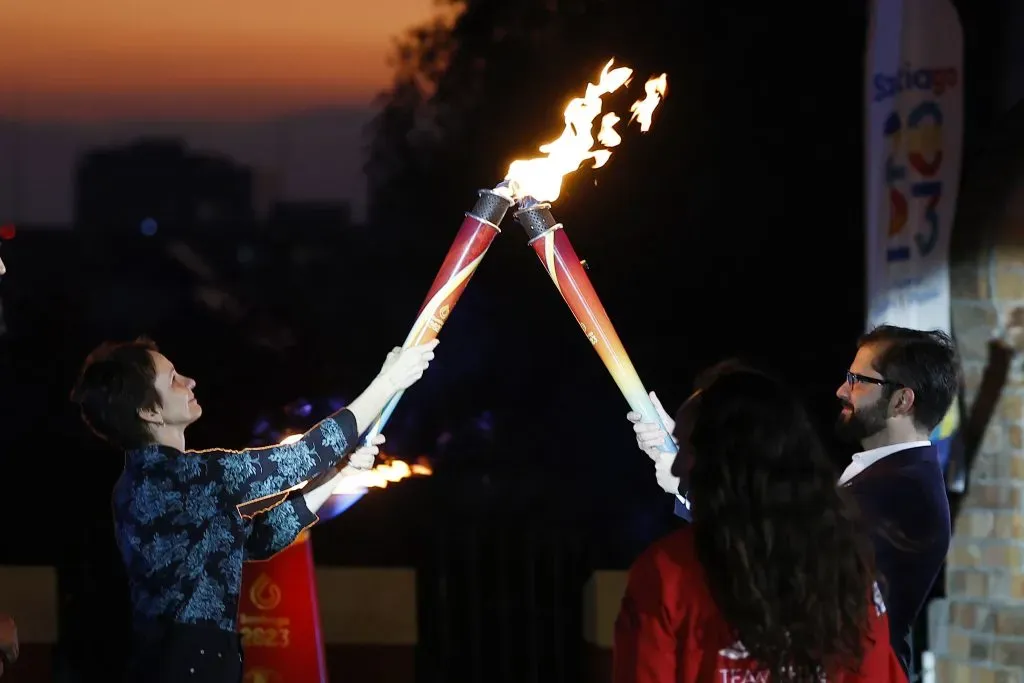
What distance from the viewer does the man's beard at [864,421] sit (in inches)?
119

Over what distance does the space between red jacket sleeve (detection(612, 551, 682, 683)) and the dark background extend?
369 centimetres

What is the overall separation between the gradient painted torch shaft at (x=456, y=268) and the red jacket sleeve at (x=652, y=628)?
3.90ft

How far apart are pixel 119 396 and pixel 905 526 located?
1.94 m

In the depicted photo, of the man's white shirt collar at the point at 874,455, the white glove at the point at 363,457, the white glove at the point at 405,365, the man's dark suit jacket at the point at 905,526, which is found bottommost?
the man's dark suit jacket at the point at 905,526

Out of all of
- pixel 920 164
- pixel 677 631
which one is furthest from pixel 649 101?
pixel 677 631

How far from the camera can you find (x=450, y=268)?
3.22m

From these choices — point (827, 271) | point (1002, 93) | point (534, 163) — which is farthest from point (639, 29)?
point (534, 163)

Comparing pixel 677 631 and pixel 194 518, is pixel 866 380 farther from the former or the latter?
pixel 194 518

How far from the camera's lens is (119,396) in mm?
2873

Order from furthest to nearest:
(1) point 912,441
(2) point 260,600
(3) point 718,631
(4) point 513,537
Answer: (4) point 513,537, (2) point 260,600, (1) point 912,441, (3) point 718,631

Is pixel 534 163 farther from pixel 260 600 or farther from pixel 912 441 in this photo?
pixel 260 600

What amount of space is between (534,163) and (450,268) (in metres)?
0.39

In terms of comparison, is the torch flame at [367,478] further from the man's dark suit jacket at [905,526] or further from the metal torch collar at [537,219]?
the man's dark suit jacket at [905,526]

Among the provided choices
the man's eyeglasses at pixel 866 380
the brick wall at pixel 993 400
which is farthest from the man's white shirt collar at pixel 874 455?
the brick wall at pixel 993 400
